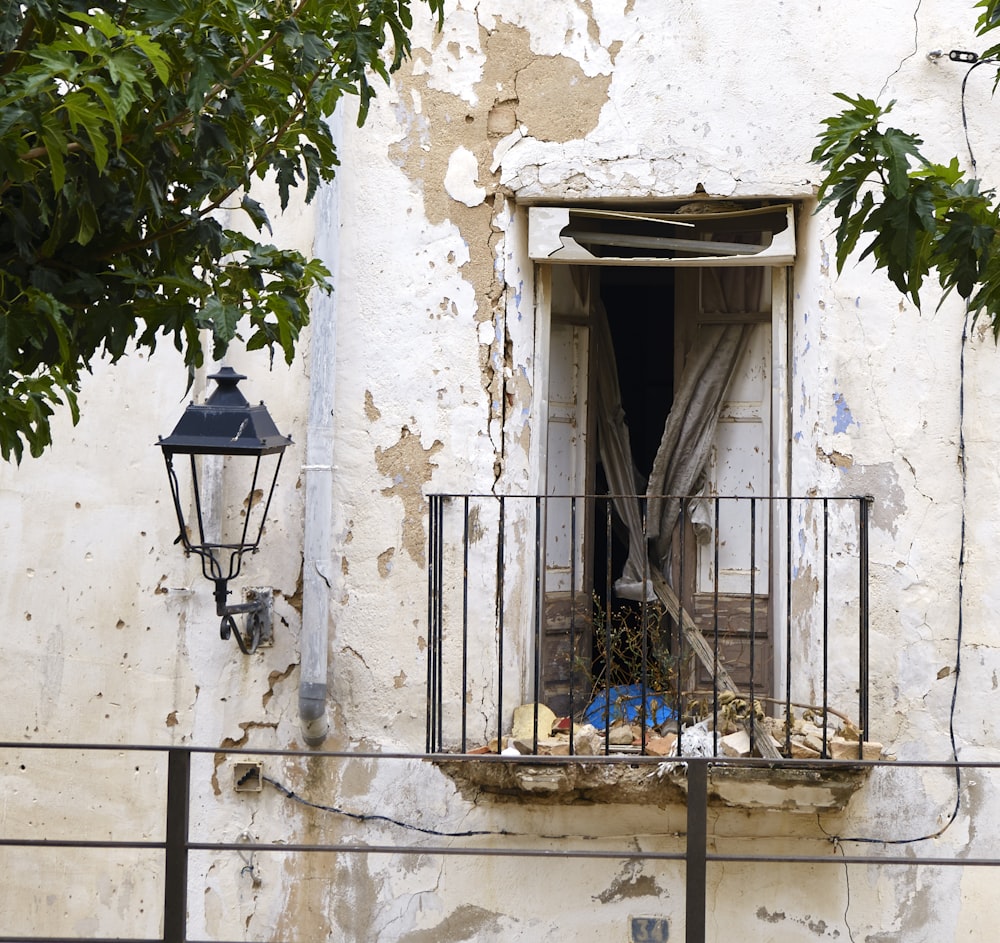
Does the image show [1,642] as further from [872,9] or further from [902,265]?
[872,9]

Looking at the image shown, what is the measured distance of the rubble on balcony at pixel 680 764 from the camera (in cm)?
476

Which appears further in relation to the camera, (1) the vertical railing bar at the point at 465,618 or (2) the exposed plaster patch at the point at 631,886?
(2) the exposed plaster patch at the point at 631,886

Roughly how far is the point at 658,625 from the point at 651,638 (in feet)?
0.38

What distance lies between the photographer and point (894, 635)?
5.02 meters

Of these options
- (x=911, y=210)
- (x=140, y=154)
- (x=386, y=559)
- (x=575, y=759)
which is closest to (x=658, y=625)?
(x=386, y=559)

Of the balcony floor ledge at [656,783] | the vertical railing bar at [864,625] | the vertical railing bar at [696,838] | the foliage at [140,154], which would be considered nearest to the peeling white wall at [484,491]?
the balcony floor ledge at [656,783]

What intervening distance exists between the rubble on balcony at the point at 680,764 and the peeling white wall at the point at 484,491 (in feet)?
0.56

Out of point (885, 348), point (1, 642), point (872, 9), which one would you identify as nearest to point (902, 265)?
point (885, 348)

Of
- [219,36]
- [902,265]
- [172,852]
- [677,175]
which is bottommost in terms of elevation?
[172,852]

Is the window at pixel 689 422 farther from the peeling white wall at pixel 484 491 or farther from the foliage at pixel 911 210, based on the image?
the foliage at pixel 911 210

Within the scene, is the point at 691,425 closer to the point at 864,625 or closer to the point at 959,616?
the point at 864,625

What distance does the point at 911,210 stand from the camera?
2.86 m

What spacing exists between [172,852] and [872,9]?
405 cm

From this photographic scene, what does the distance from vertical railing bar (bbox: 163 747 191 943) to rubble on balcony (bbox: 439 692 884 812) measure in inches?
48.0
